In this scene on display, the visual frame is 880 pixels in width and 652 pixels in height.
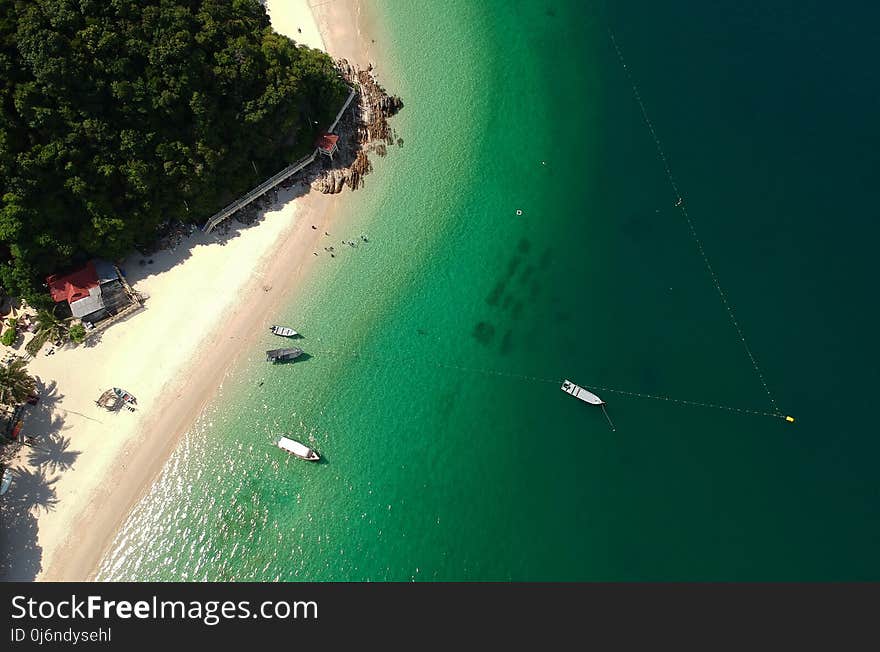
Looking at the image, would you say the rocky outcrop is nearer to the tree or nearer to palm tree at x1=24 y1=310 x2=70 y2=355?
the tree

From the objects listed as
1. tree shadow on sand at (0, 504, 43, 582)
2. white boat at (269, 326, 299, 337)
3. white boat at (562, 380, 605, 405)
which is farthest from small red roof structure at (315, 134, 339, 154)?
tree shadow on sand at (0, 504, 43, 582)

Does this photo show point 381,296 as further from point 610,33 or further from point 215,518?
point 610,33

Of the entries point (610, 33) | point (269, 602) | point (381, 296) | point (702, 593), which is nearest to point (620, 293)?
point (381, 296)

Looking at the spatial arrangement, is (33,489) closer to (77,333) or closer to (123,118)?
(77,333)

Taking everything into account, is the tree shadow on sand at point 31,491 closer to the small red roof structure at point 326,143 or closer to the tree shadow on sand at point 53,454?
the tree shadow on sand at point 53,454

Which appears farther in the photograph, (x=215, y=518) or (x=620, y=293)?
(x=620, y=293)

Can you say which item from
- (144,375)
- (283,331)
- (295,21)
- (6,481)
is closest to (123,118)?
(144,375)
